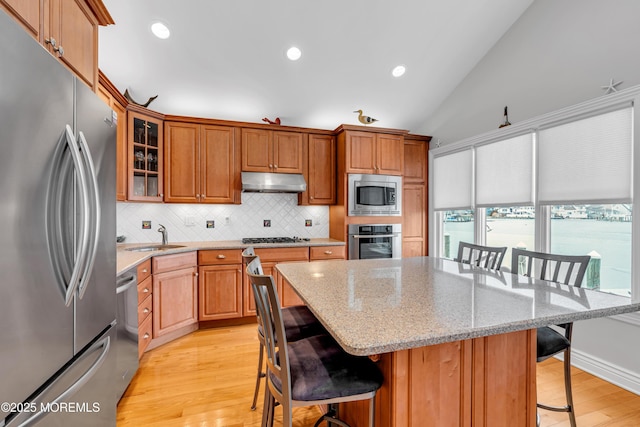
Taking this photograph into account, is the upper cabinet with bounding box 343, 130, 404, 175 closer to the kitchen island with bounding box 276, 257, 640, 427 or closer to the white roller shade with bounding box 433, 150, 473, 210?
the white roller shade with bounding box 433, 150, 473, 210

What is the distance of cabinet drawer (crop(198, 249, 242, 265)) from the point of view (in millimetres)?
3113

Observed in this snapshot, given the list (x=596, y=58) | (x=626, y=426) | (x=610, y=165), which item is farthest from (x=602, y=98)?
(x=626, y=426)

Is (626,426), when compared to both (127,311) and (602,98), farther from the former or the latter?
(127,311)

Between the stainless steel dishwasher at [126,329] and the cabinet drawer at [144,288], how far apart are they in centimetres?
18

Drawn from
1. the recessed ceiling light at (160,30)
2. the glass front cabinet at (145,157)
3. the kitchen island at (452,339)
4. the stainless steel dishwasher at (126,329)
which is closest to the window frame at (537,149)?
the kitchen island at (452,339)

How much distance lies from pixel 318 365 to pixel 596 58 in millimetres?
3189

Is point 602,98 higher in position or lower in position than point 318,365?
higher

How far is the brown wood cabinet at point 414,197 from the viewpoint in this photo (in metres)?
4.21

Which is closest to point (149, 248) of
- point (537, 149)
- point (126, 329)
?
point (126, 329)

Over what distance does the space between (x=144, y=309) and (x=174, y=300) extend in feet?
1.33

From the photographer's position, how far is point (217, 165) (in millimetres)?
3443

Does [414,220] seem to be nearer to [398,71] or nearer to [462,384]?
[398,71]

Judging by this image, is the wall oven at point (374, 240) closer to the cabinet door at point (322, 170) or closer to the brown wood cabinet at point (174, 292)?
the cabinet door at point (322, 170)

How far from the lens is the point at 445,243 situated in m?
4.19
